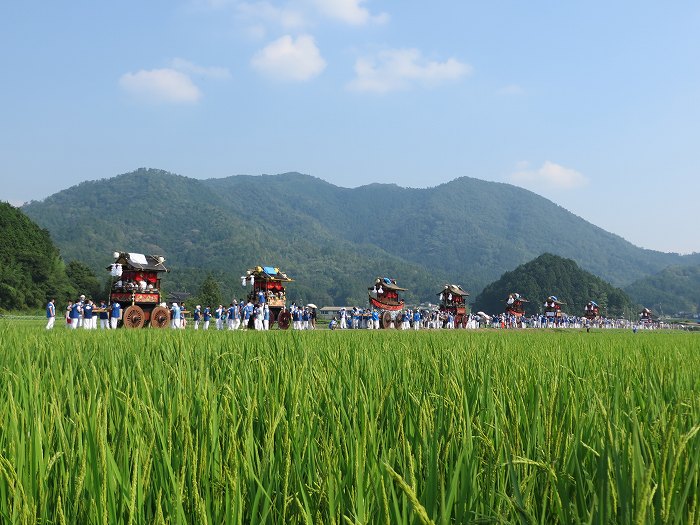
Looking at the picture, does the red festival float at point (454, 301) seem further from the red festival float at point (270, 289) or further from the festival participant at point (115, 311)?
the festival participant at point (115, 311)

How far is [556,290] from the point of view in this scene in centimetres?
10688

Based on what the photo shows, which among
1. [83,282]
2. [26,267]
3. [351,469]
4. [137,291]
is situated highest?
[26,267]

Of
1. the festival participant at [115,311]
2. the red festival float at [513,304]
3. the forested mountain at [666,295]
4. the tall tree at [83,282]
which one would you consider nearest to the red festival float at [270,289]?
the festival participant at [115,311]

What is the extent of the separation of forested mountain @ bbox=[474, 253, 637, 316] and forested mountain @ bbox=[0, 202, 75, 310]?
72432 mm

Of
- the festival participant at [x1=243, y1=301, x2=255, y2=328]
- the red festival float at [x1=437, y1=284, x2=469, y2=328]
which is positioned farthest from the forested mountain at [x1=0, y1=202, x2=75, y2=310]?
the red festival float at [x1=437, y1=284, x2=469, y2=328]

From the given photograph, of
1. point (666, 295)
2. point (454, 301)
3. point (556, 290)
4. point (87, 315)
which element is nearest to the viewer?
point (87, 315)

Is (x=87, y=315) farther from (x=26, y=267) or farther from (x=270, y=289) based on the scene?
(x=26, y=267)

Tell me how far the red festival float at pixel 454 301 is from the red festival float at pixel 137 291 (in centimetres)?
1944

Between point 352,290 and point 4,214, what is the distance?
368 feet

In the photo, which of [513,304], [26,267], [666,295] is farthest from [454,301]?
[666,295]

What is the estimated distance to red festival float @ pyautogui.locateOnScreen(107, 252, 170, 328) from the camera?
59.8 ft

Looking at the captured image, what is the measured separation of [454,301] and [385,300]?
8.04 meters

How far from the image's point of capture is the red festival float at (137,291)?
18212 mm

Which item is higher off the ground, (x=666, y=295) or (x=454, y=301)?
(x=666, y=295)
